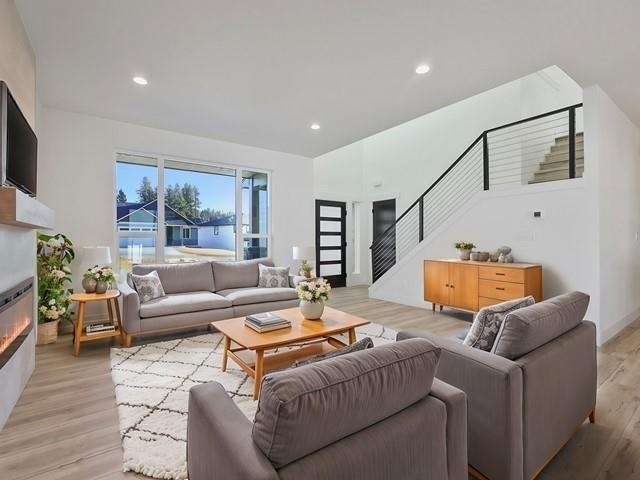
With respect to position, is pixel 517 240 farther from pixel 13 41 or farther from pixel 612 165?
pixel 13 41

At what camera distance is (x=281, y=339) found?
104 inches

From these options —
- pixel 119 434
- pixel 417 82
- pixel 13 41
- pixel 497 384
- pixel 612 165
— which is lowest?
pixel 119 434

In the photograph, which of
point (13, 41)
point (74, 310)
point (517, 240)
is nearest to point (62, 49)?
point (13, 41)

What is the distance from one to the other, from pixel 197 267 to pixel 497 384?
4.07 m

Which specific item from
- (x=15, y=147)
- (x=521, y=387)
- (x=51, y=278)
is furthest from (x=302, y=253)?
(x=521, y=387)

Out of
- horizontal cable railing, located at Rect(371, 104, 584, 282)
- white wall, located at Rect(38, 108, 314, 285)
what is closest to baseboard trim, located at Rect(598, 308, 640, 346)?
horizontal cable railing, located at Rect(371, 104, 584, 282)

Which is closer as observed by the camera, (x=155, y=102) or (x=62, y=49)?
(x=62, y=49)

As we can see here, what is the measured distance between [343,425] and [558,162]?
5.97 meters

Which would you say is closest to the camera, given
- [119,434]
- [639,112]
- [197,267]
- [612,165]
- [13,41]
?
[119,434]

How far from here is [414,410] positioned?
1.11m

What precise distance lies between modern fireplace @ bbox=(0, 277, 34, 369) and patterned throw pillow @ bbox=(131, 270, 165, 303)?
105cm

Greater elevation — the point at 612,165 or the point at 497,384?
the point at 612,165

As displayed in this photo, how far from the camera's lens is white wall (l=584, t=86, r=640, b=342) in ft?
11.9

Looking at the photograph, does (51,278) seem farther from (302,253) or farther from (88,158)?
(302,253)
